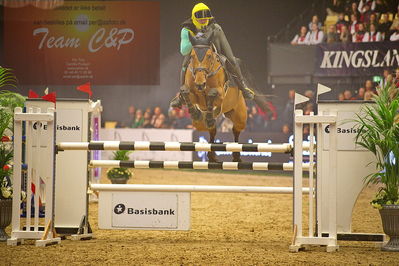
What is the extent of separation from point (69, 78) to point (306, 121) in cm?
904

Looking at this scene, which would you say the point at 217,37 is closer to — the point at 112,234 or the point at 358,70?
the point at 358,70

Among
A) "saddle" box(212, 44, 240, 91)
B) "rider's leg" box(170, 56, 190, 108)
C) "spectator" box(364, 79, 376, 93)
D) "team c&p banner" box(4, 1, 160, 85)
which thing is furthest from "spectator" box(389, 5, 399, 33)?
"team c&p banner" box(4, 1, 160, 85)

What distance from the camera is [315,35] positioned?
12914mm

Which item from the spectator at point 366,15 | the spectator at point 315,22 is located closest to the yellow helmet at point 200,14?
the spectator at point 315,22

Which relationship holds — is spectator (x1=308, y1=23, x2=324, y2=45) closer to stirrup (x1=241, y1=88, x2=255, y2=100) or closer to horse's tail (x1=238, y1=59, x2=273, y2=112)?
horse's tail (x1=238, y1=59, x2=273, y2=112)

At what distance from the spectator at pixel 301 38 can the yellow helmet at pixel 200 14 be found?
2.12m

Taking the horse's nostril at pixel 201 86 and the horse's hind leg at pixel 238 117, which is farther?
the horse's hind leg at pixel 238 117

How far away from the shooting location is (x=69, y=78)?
13305mm

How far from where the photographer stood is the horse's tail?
1223 centimetres

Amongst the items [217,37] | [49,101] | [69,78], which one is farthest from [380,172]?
[69,78]

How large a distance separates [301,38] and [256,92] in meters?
1.50

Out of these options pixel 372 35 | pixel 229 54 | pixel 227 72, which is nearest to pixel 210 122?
pixel 227 72

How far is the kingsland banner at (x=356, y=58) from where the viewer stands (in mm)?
12594

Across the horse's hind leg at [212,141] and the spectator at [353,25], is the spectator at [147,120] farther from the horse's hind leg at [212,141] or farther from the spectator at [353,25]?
the spectator at [353,25]
